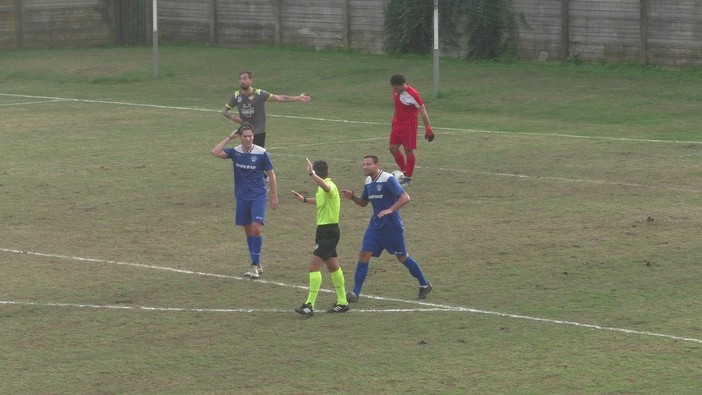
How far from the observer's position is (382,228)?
17109 millimetres

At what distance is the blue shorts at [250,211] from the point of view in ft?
61.6

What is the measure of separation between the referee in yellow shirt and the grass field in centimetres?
35

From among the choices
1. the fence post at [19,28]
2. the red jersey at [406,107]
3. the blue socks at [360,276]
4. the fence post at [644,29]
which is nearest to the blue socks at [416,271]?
the blue socks at [360,276]

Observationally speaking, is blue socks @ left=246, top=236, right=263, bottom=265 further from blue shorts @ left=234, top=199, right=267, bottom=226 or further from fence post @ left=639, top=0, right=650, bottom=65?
fence post @ left=639, top=0, right=650, bottom=65

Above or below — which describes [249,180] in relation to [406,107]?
below

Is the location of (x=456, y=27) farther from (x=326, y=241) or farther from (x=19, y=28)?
(x=326, y=241)

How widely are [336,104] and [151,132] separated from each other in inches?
315

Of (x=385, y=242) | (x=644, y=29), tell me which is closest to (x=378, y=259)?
(x=385, y=242)

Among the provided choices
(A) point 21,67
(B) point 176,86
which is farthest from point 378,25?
(A) point 21,67

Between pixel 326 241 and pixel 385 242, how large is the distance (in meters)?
0.95

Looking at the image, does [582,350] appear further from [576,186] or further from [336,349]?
[576,186]

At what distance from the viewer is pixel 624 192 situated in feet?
80.3

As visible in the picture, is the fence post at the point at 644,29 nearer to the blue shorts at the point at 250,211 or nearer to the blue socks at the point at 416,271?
the blue shorts at the point at 250,211

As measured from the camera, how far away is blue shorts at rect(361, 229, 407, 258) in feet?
56.2
